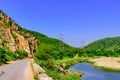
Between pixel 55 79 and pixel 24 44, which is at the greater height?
pixel 24 44

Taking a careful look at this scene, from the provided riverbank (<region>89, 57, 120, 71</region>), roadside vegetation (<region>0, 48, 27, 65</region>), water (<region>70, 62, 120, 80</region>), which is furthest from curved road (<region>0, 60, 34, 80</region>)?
riverbank (<region>89, 57, 120, 71</region>)

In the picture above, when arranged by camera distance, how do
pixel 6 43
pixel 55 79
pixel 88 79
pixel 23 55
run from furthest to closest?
pixel 23 55
pixel 6 43
pixel 88 79
pixel 55 79

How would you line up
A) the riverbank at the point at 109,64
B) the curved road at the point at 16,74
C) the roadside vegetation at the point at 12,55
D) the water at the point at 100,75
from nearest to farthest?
the curved road at the point at 16,74 < the water at the point at 100,75 < the roadside vegetation at the point at 12,55 < the riverbank at the point at 109,64

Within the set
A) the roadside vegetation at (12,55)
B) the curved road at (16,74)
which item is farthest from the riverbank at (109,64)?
the curved road at (16,74)

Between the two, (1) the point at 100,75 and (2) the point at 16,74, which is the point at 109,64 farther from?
(2) the point at 16,74

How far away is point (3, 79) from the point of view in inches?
1374

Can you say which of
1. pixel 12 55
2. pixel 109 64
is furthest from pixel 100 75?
pixel 109 64

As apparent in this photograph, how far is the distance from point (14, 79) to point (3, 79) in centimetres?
124

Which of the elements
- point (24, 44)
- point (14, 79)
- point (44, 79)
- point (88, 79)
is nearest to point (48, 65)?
point (88, 79)

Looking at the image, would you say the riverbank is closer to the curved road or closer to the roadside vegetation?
the roadside vegetation

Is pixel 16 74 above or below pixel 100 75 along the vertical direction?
above

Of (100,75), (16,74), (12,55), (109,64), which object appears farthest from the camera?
(109,64)

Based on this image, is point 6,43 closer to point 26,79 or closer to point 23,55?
point 23,55

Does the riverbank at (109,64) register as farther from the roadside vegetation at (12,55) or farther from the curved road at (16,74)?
the curved road at (16,74)
